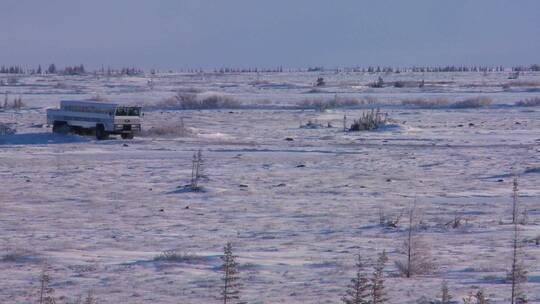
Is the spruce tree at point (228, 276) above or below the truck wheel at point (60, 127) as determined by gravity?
above

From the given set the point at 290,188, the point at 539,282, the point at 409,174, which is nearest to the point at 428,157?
the point at 409,174

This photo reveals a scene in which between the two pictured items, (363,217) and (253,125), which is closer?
(363,217)

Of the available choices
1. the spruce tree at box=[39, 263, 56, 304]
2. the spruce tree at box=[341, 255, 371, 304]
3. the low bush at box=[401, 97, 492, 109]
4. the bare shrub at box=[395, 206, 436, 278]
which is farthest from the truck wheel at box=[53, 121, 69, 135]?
the spruce tree at box=[341, 255, 371, 304]

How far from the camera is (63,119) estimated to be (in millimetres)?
40219

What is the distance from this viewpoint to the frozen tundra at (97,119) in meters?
38.6

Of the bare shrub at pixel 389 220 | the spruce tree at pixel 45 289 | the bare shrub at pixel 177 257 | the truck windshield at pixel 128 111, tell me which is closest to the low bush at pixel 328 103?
the truck windshield at pixel 128 111

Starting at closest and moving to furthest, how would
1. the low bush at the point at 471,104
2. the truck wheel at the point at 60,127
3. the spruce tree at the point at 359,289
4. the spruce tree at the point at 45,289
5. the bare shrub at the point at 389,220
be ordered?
the spruce tree at the point at 359,289 < the spruce tree at the point at 45,289 < the bare shrub at the point at 389,220 < the truck wheel at the point at 60,127 < the low bush at the point at 471,104

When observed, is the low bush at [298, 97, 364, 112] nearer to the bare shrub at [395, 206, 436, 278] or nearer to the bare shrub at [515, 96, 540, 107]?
the bare shrub at [515, 96, 540, 107]

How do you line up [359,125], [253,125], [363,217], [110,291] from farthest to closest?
1. [253,125]
2. [359,125]
3. [363,217]
4. [110,291]

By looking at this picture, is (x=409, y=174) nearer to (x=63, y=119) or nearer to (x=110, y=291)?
(x=110, y=291)

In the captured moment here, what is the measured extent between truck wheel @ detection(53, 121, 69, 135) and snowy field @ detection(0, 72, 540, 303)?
706 millimetres

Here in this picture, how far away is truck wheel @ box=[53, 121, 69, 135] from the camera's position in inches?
1573

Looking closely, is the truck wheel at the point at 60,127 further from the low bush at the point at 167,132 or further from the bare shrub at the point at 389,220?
the bare shrub at the point at 389,220

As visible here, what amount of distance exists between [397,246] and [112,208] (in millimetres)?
6569
